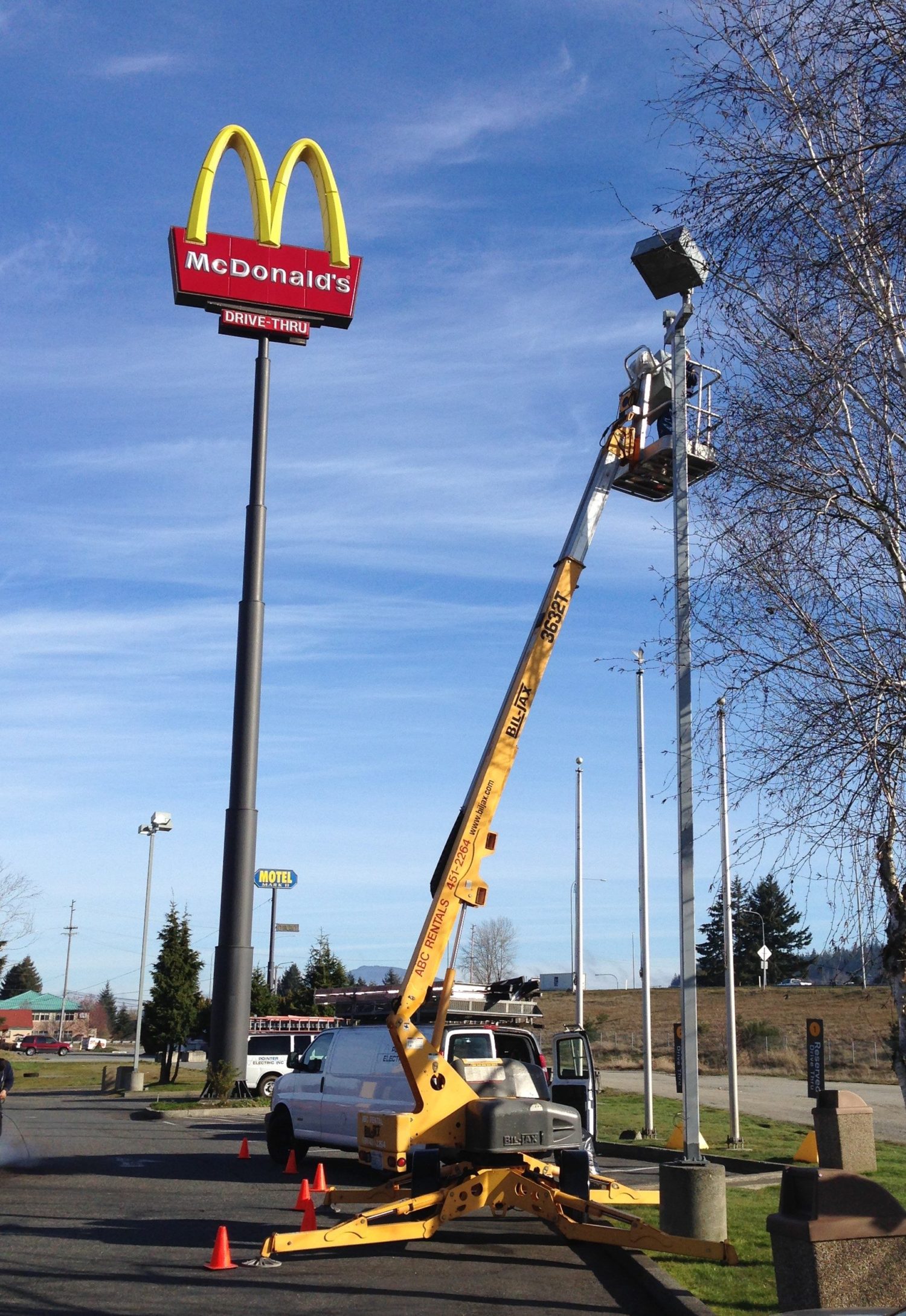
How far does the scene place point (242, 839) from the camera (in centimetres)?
3278

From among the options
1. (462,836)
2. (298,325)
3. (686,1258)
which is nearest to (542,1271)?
(686,1258)

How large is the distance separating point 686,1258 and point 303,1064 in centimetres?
887

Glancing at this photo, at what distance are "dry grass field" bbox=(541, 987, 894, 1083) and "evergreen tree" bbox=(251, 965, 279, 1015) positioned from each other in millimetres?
14169

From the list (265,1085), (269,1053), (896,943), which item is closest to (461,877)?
(896,943)

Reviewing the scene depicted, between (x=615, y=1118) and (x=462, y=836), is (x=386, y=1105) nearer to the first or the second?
(x=462, y=836)

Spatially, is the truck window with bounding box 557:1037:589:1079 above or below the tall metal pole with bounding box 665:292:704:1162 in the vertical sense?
below

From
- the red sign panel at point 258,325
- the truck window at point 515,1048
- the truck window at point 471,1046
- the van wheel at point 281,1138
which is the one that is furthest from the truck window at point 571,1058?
the red sign panel at point 258,325

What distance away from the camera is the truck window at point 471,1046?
591 inches

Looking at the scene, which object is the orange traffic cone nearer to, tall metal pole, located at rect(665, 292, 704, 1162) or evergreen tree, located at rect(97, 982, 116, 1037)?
tall metal pole, located at rect(665, 292, 704, 1162)

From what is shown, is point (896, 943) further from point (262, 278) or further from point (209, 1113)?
point (262, 278)

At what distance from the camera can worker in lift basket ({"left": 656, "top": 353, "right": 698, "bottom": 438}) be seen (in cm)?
1311

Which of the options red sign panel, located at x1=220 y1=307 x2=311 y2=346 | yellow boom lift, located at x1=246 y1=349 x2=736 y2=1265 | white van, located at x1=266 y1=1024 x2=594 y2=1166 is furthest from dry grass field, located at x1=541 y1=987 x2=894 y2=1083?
yellow boom lift, located at x1=246 y1=349 x2=736 y2=1265

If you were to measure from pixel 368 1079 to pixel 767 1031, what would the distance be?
48.8 meters

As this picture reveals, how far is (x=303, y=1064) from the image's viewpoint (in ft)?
61.1
